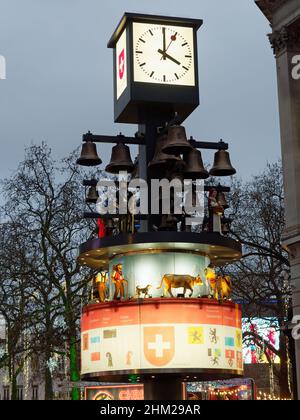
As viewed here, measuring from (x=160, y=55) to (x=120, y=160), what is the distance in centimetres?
299

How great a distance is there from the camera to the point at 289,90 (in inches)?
1575

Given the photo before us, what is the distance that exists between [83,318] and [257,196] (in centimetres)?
3183

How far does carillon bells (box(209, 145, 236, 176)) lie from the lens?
23516mm

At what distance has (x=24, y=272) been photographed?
51.5 metres

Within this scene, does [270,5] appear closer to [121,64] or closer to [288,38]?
[288,38]

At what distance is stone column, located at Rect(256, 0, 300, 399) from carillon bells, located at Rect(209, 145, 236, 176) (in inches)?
604

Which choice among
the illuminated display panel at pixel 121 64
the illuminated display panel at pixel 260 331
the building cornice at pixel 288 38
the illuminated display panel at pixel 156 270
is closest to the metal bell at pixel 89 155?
the illuminated display panel at pixel 121 64

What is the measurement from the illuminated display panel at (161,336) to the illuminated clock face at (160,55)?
19.9ft

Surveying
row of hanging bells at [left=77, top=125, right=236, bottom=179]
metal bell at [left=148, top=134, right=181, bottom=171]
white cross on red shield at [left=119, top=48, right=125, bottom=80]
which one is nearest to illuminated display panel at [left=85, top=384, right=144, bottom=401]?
row of hanging bells at [left=77, top=125, right=236, bottom=179]

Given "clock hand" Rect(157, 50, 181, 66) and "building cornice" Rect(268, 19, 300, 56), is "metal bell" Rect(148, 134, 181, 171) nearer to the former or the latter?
"clock hand" Rect(157, 50, 181, 66)

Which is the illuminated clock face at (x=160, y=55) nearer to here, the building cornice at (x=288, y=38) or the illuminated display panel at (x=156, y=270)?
the illuminated display panel at (x=156, y=270)
